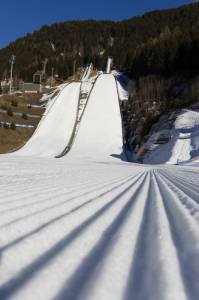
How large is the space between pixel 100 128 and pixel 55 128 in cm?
465

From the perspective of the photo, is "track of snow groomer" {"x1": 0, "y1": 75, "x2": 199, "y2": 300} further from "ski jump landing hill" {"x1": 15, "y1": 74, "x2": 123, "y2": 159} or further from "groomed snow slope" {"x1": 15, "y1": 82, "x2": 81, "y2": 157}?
"ski jump landing hill" {"x1": 15, "y1": 74, "x2": 123, "y2": 159}

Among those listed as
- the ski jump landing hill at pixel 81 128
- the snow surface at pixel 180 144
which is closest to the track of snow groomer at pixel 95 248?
the snow surface at pixel 180 144

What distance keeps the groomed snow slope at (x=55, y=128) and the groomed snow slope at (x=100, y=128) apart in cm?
136

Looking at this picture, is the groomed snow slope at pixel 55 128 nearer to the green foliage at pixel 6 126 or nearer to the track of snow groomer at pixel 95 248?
the green foliage at pixel 6 126

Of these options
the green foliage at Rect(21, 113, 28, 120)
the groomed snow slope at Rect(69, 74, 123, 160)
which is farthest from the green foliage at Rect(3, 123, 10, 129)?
the groomed snow slope at Rect(69, 74, 123, 160)

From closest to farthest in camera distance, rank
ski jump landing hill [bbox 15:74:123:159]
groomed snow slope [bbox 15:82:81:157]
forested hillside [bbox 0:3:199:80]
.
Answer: groomed snow slope [bbox 15:82:81:157], ski jump landing hill [bbox 15:74:123:159], forested hillside [bbox 0:3:199:80]

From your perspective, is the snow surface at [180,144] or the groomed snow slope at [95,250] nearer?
the groomed snow slope at [95,250]

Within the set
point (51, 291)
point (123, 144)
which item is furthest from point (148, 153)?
point (51, 291)

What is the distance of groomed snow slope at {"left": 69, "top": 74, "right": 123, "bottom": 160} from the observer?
35.0 metres

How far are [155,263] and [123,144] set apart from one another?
34787 millimetres

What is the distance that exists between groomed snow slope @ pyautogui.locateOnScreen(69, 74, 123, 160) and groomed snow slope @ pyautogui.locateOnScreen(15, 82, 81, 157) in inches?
53.7

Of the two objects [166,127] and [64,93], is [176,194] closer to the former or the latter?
[166,127]

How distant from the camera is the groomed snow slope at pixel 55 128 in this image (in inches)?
1321

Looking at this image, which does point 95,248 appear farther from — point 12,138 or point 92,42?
point 92,42
